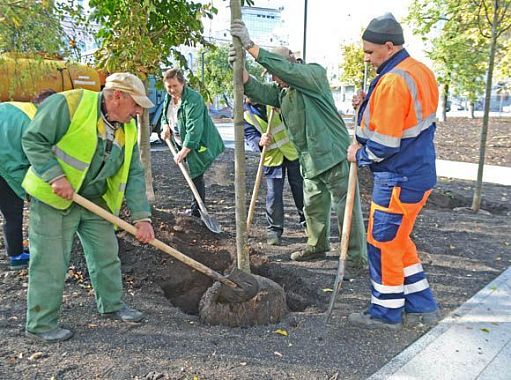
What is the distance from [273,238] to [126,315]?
7.36ft

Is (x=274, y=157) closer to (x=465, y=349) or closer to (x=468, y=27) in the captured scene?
(x=465, y=349)

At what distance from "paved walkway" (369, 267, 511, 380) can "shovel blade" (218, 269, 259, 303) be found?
3.34 ft

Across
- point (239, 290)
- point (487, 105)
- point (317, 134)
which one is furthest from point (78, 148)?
point (487, 105)

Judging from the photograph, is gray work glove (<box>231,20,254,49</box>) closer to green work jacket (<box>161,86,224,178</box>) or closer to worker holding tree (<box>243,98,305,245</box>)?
worker holding tree (<box>243,98,305,245</box>)

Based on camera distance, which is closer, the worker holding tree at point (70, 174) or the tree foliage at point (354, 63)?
the worker holding tree at point (70, 174)

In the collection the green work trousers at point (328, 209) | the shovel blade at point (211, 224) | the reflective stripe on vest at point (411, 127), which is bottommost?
the shovel blade at point (211, 224)

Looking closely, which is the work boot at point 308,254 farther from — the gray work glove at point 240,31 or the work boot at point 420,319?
the gray work glove at point 240,31

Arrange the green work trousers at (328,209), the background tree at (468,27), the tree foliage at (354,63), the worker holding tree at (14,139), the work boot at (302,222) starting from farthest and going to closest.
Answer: the tree foliage at (354,63) < the background tree at (468,27) < the work boot at (302,222) < the green work trousers at (328,209) < the worker holding tree at (14,139)

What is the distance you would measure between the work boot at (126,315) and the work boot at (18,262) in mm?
1348

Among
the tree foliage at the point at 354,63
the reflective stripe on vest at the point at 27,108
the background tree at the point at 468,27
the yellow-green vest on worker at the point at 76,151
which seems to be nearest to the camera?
the yellow-green vest on worker at the point at 76,151

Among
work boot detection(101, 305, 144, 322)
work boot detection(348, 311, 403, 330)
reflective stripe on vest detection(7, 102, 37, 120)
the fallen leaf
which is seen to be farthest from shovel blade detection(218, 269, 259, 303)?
reflective stripe on vest detection(7, 102, 37, 120)

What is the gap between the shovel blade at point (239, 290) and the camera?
3402 millimetres

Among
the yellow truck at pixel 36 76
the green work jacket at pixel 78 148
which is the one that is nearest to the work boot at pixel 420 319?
the green work jacket at pixel 78 148

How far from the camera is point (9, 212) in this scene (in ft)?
14.0
